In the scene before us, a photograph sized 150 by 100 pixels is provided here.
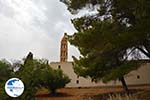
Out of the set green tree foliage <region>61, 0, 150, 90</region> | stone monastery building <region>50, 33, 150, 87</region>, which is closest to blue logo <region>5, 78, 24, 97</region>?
green tree foliage <region>61, 0, 150, 90</region>

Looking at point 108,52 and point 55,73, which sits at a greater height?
point 55,73

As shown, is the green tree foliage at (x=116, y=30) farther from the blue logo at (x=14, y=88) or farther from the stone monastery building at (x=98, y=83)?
the stone monastery building at (x=98, y=83)

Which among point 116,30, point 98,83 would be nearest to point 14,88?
point 116,30

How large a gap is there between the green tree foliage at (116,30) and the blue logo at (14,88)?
782 centimetres

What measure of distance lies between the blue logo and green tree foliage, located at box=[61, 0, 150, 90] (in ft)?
25.6

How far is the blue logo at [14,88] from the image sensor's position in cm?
1731

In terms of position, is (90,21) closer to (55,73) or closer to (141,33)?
(141,33)

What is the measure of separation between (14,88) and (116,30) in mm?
9089

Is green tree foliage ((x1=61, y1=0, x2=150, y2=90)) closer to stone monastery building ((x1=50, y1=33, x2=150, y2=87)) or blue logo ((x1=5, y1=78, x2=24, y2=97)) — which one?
blue logo ((x1=5, y1=78, x2=24, y2=97))

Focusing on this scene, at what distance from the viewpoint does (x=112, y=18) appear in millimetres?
25453

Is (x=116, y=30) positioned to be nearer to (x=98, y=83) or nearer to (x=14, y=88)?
(x=14, y=88)

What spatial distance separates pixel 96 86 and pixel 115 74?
29061 mm

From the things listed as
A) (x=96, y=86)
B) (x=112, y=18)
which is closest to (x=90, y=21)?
(x=112, y=18)

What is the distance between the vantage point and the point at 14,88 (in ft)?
57.7
